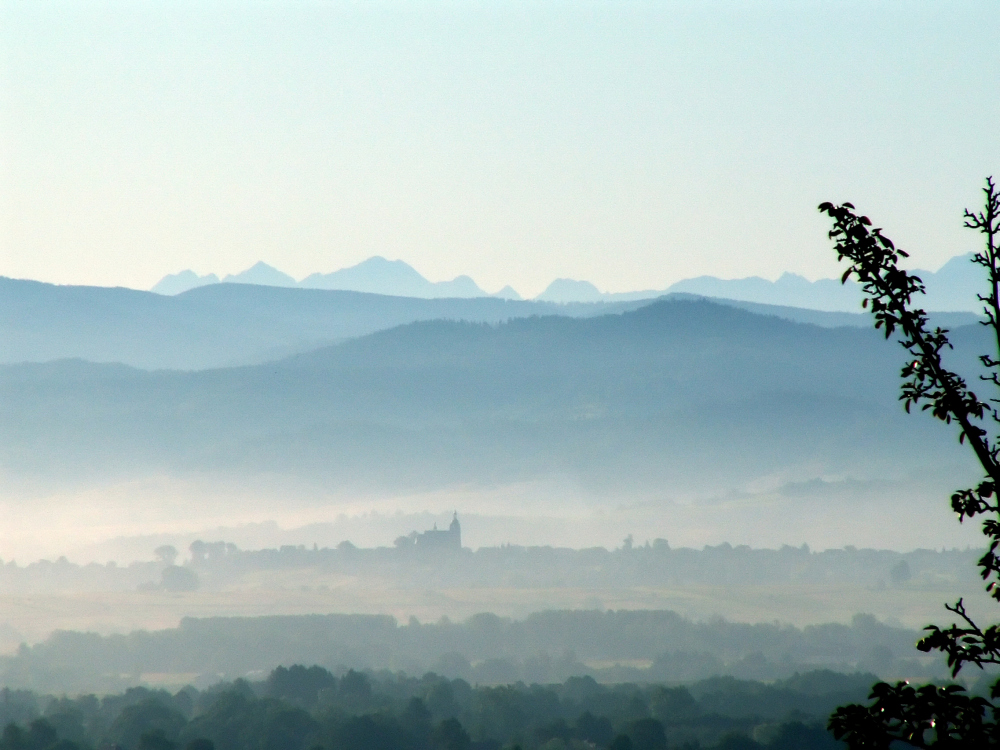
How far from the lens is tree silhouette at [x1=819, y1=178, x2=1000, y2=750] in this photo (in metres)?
20.3

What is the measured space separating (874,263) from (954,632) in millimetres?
5714

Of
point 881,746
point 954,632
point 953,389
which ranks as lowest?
point 881,746

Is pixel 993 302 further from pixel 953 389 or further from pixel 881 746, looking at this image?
pixel 881 746

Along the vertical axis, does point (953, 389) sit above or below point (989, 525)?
above

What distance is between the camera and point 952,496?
20.8 meters

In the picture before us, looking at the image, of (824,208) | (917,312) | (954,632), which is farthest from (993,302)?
(954,632)

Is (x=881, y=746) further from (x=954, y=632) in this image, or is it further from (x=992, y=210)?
(x=992, y=210)

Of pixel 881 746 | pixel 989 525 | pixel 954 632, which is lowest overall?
pixel 881 746

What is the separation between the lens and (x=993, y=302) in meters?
20.9

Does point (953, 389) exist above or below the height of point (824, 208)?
below

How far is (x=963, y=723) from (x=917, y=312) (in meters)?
6.19

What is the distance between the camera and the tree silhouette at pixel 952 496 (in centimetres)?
2030

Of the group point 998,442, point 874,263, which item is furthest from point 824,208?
point 998,442

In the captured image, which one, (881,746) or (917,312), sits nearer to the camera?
(881,746)
